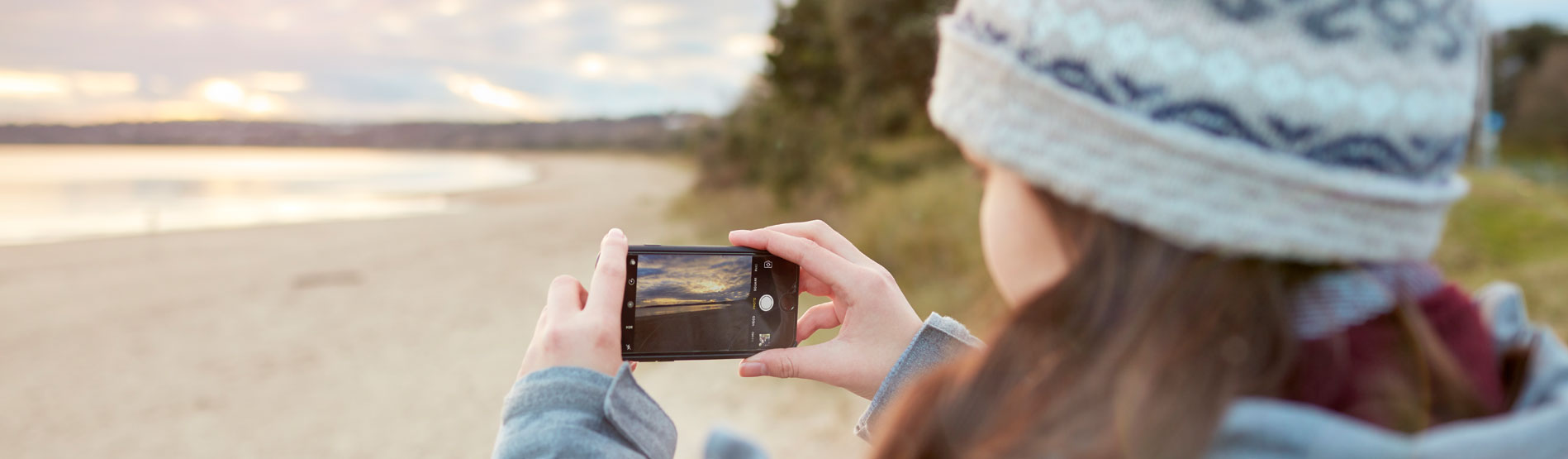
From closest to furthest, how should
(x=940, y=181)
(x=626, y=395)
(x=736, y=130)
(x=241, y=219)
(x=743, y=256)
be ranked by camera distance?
(x=626, y=395), (x=743, y=256), (x=940, y=181), (x=736, y=130), (x=241, y=219)

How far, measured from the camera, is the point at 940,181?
9.69m

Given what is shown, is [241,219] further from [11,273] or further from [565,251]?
[565,251]

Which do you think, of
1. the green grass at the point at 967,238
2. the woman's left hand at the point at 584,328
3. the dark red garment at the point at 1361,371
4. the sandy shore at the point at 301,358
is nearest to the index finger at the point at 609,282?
the woman's left hand at the point at 584,328

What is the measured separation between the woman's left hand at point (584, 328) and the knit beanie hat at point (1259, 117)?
0.73 meters

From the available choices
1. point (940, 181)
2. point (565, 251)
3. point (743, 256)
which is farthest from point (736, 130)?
point (743, 256)

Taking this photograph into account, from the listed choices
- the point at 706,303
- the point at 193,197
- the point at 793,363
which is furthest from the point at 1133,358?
the point at 193,197

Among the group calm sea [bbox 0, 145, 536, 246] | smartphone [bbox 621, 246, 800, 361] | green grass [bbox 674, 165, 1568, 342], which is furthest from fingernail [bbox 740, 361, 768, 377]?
calm sea [bbox 0, 145, 536, 246]

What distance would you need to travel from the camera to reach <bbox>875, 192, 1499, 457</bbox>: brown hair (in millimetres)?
744

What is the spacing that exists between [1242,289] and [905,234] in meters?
6.93

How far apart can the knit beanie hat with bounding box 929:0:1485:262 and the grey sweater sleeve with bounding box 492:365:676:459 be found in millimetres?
688

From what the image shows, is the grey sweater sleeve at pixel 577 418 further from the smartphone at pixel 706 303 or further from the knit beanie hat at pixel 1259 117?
the knit beanie hat at pixel 1259 117

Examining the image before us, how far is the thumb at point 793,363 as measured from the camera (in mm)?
1651

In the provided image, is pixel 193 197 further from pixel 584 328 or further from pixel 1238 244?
pixel 1238 244

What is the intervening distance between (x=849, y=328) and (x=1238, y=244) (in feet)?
3.24
